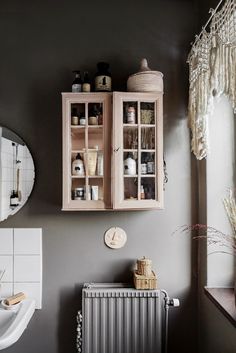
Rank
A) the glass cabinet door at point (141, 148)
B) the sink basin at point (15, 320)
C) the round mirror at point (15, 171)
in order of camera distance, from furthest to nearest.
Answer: the round mirror at point (15, 171), the glass cabinet door at point (141, 148), the sink basin at point (15, 320)

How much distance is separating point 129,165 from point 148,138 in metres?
0.18

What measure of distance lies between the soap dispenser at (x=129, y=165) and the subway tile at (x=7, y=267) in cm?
85

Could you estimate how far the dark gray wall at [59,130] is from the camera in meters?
1.78

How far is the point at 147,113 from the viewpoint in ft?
5.39

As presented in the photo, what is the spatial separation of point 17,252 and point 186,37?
1.62 meters

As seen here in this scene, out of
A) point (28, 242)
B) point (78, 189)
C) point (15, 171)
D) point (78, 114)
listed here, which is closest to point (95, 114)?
point (78, 114)

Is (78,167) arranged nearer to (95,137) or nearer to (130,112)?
(95,137)

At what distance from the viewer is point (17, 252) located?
1774 mm

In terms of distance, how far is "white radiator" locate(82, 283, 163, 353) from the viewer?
165 centimetres

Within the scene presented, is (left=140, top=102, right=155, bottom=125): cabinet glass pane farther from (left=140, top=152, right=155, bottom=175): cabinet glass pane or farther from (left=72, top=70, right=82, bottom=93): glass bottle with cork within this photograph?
(left=72, top=70, right=82, bottom=93): glass bottle with cork

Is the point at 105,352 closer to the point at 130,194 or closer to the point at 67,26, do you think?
the point at 130,194

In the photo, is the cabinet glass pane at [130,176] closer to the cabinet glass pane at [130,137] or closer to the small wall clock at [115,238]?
the cabinet glass pane at [130,137]

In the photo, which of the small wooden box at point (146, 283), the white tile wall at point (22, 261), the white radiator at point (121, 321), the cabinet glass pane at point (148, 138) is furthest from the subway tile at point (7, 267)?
the cabinet glass pane at point (148, 138)

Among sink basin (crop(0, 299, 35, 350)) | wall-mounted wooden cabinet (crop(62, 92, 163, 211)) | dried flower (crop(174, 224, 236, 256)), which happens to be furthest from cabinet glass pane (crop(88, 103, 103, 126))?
sink basin (crop(0, 299, 35, 350))
